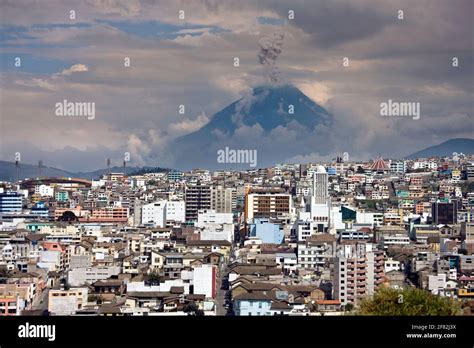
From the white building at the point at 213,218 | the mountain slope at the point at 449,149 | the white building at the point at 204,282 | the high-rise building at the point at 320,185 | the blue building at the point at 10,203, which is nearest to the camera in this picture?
the white building at the point at 204,282

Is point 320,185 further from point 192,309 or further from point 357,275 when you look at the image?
point 192,309

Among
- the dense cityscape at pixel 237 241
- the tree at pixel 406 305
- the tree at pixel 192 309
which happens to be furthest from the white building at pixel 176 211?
the tree at pixel 406 305

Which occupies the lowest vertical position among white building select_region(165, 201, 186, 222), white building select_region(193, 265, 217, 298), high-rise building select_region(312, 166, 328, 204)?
white building select_region(193, 265, 217, 298)

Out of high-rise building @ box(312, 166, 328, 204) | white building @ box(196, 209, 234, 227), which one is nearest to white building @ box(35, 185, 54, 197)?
high-rise building @ box(312, 166, 328, 204)

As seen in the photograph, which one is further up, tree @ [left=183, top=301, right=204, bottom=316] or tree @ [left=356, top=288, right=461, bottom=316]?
tree @ [left=356, top=288, right=461, bottom=316]

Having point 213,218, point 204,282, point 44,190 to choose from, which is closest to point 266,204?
point 213,218

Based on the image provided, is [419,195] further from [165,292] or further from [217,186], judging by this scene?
[165,292]

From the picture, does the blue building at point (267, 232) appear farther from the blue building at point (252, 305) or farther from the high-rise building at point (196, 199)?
the blue building at point (252, 305)

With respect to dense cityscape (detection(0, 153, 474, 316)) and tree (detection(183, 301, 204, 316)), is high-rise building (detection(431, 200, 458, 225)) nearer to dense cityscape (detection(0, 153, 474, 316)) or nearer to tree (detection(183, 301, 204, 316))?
dense cityscape (detection(0, 153, 474, 316))
